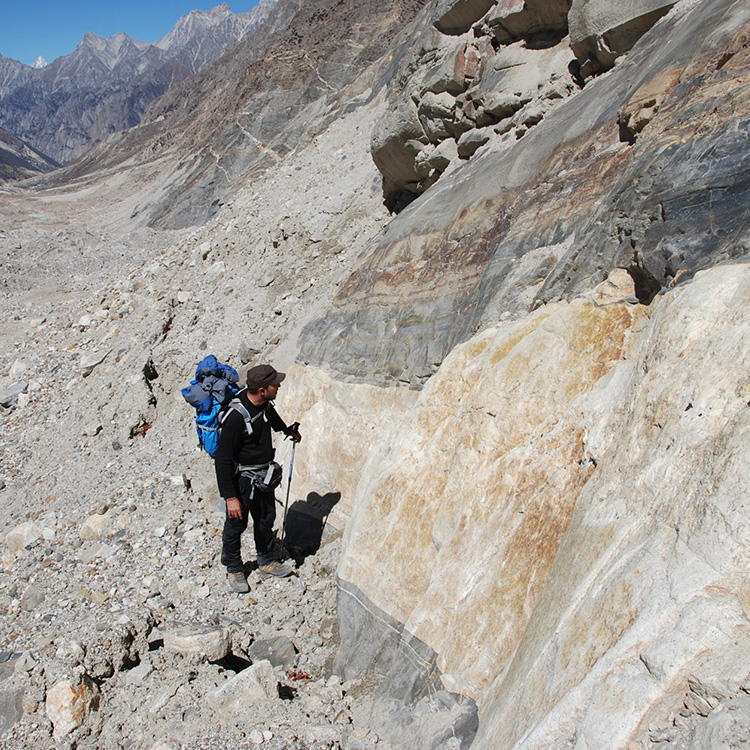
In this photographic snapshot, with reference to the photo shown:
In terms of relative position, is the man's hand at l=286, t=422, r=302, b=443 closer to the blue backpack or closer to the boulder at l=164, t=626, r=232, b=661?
the blue backpack

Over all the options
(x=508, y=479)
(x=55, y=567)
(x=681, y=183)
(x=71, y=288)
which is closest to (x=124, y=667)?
(x=55, y=567)

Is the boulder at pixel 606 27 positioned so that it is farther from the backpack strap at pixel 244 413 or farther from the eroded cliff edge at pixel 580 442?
the backpack strap at pixel 244 413

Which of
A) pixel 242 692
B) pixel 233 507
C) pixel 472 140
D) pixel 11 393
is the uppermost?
pixel 11 393

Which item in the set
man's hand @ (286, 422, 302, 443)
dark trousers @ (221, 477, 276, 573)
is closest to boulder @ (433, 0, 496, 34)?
man's hand @ (286, 422, 302, 443)

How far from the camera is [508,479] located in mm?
2992

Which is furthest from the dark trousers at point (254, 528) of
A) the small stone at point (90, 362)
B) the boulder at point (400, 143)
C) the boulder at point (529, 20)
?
the small stone at point (90, 362)

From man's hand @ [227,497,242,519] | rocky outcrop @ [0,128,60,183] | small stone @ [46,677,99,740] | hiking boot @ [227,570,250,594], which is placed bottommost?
hiking boot @ [227,570,250,594]

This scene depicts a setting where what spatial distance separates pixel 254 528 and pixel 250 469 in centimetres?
52

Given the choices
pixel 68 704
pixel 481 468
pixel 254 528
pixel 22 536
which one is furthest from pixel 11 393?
pixel 481 468

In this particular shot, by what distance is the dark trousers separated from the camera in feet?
14.4

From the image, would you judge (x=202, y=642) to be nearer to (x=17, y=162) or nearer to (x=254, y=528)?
(x=254, y=528)

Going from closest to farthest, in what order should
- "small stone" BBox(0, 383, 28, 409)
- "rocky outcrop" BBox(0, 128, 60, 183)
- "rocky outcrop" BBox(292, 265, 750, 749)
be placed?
1. "rocky outcrop" BBox(292, 265, 750, 749)
2. "small stone" BBox(0, 383, 28, 409)
3. "rocky outcrop" BBox(0, 128, 60, 183)

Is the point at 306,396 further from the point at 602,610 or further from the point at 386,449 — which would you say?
the point at 602,610

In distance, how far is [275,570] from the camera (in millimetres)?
4531
